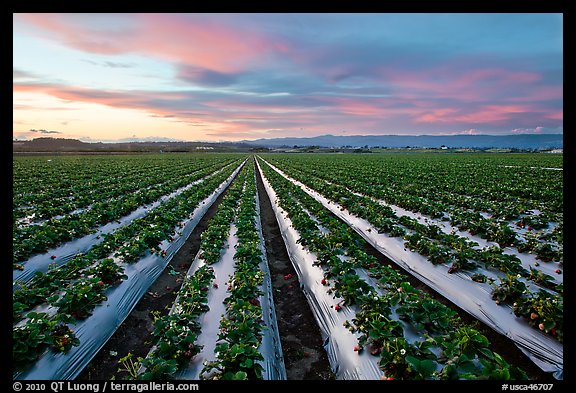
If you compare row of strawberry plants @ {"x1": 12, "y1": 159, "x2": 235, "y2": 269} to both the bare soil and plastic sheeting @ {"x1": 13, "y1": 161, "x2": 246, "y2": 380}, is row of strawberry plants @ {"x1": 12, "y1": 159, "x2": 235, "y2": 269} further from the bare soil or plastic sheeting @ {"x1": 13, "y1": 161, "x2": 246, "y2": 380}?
the bare soil

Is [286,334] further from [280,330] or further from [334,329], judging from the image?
[334,329]

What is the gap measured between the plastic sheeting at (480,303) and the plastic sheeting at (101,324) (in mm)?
6397

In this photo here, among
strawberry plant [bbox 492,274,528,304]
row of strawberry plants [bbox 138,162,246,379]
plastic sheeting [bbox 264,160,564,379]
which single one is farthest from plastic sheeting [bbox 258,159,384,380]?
strawberry plant [bbox 492,274,528,304]

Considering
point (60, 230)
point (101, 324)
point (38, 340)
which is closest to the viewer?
point (38, 340)

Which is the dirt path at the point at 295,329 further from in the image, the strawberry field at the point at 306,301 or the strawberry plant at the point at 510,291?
the strawberry plant at the point at 510,291

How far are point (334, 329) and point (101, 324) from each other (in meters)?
3.84

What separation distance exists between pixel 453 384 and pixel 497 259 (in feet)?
15.5

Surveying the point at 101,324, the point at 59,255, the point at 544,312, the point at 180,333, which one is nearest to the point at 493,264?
the point at 544,312

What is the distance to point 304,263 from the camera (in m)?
7.01

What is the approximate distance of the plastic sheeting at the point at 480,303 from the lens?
12.8 feet

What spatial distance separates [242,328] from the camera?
12.4 ft

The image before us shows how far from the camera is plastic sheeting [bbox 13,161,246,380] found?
350 centimetres

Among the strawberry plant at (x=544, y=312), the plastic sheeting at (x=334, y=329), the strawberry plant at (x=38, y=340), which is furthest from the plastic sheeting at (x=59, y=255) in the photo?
the strawberry plant at (x=544, y=312)

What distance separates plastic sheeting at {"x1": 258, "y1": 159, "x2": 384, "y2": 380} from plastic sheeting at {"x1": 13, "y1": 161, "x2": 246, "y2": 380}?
11.8 feet
